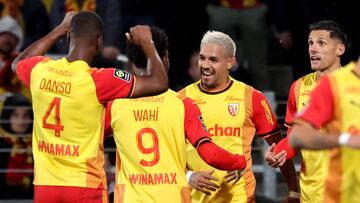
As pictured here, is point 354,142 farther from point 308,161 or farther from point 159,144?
point 308,161

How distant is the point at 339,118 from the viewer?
6.14 metres

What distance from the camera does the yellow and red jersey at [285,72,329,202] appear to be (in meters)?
8.52

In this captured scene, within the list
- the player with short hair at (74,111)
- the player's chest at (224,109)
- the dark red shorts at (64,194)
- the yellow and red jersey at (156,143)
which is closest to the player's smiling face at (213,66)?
the player's chest at (224,109)

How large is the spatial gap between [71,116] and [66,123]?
0.21ft

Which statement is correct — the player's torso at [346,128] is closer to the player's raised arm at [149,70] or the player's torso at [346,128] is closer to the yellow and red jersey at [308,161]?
the player's raised arm at [149,70]

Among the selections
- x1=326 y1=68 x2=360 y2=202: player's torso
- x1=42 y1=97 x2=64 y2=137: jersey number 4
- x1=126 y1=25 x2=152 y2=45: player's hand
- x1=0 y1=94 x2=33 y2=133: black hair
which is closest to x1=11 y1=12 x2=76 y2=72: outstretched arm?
x1=42 y1=97 x2=64 y2=137: jersey number 4

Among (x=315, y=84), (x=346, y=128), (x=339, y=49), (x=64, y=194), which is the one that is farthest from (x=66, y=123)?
(x=339, y=49)

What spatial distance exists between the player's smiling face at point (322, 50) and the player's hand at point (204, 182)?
4.64ft

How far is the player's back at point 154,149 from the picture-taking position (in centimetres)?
766

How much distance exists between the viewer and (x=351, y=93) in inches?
240

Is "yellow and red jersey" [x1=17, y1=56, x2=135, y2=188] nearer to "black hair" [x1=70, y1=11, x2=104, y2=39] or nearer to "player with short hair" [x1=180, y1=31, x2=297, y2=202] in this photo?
"black hair" [x1=70, y1=11, x2=104, y2=39]

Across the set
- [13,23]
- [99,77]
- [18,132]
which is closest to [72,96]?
[99,77]

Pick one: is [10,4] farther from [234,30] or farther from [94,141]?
[94,141]

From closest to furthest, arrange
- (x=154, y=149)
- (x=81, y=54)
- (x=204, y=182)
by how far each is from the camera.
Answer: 1. (x=81, y=54)
2. (x=154, y=149)
3. (x=204, y=182)
